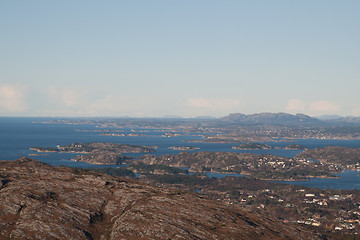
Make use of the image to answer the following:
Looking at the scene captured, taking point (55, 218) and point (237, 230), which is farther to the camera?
point (237, 230)

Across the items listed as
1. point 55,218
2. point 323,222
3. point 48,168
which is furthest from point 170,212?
point 323,222


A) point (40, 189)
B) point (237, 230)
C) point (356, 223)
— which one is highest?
point (40, 189)

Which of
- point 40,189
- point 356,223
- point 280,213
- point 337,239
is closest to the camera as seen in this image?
point 40,189

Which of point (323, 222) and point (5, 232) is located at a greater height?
point (5, 232)

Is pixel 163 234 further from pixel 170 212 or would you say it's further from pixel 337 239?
pixel 337 239

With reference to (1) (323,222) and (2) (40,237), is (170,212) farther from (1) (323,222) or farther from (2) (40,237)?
(1) (323,222)

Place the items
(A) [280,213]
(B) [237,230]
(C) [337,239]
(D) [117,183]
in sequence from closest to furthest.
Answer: (B) [237,230], (D) [117,183], (C) [337,239], (A) [280,213]
